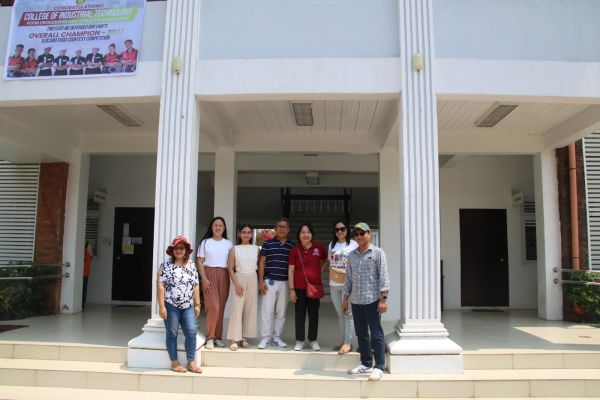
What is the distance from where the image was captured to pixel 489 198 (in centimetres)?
938

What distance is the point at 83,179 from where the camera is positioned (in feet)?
27.1

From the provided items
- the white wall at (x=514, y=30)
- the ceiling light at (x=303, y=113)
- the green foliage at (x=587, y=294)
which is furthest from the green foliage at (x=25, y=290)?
the green foliage at (x=587, y=294)

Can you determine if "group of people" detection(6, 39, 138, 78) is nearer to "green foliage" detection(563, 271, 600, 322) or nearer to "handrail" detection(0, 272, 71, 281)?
"handrail" detection(0, 272, 71, 281)

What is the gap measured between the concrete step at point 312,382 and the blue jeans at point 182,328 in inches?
8.2

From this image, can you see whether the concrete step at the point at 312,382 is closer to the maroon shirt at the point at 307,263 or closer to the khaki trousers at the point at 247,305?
the khaki trousers at the point at 247,305

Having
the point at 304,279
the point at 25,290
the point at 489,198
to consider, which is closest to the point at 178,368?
the point at 304,279

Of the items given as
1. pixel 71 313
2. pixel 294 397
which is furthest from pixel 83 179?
pixel 294 397

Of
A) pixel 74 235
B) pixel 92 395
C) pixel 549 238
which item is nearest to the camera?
pixel 92 395

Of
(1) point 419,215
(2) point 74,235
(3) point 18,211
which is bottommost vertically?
(2) point 74,235

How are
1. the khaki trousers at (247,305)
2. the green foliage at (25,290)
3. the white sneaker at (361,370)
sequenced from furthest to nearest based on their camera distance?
the green foliage at (25,290), the khaki trousers at (247,305), the white sneaker at (361,370)

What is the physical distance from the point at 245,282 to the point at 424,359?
79.6 inches

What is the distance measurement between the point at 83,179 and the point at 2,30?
3.04 m

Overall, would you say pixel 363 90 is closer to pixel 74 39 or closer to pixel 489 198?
pixel 74 39

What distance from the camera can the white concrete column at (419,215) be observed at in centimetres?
466
